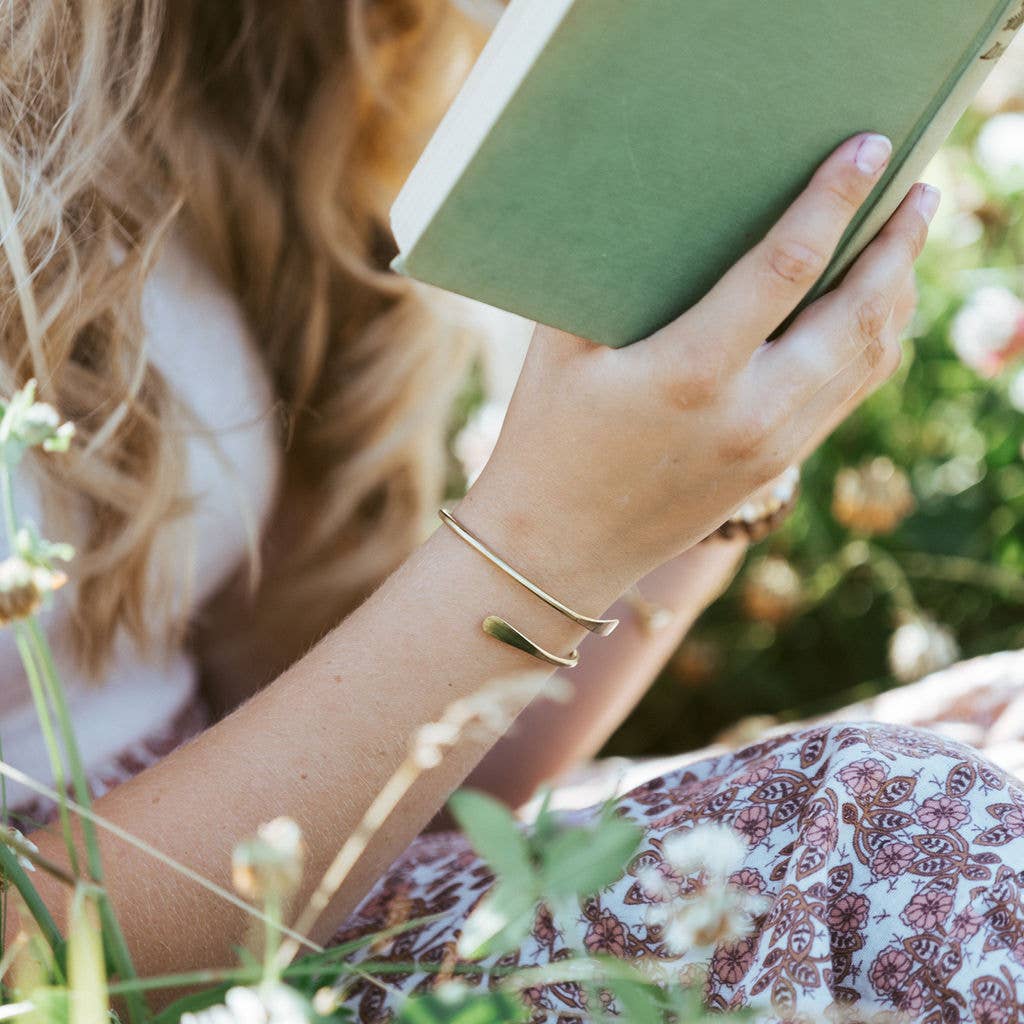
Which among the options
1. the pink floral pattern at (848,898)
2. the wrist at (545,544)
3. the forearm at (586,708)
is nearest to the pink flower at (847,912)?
the pink floral pattern at (848,898)

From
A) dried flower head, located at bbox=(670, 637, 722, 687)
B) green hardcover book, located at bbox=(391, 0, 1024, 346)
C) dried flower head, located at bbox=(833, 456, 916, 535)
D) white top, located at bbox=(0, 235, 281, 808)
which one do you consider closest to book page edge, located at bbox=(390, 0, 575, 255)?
green hardcover book, located at bbox=(391, 0, 1024, 346)

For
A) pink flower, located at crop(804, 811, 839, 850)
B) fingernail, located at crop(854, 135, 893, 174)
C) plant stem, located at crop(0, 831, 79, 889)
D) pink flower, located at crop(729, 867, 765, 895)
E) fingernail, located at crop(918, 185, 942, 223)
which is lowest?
plant stem, located at crop(0, 831, 79, 889)

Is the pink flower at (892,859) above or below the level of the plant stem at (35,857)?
above

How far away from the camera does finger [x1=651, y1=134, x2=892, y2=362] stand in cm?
61

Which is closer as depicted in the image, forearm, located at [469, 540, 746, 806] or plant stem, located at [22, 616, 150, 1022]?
plant stem, located at [22, 616, 150, 1022]

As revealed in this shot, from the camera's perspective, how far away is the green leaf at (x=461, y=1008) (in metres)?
0.36

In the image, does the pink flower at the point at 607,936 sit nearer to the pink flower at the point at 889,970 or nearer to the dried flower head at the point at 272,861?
the pink flower at the point at 889,970

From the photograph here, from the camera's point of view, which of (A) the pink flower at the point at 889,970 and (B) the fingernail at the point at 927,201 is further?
(B) the fingernail at the point at 927,201

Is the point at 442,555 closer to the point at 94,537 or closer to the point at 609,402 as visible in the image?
the point at 609,402

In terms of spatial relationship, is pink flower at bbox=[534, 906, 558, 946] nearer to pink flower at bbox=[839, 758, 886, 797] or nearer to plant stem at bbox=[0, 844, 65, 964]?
pink flower at bbox=[839, 758, 886, 797]

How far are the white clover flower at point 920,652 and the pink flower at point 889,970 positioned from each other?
1.14 meters

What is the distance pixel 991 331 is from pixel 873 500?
289 millimetres

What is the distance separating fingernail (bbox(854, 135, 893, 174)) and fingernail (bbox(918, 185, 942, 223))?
109 mm

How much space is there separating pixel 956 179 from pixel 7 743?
1.79 metres
